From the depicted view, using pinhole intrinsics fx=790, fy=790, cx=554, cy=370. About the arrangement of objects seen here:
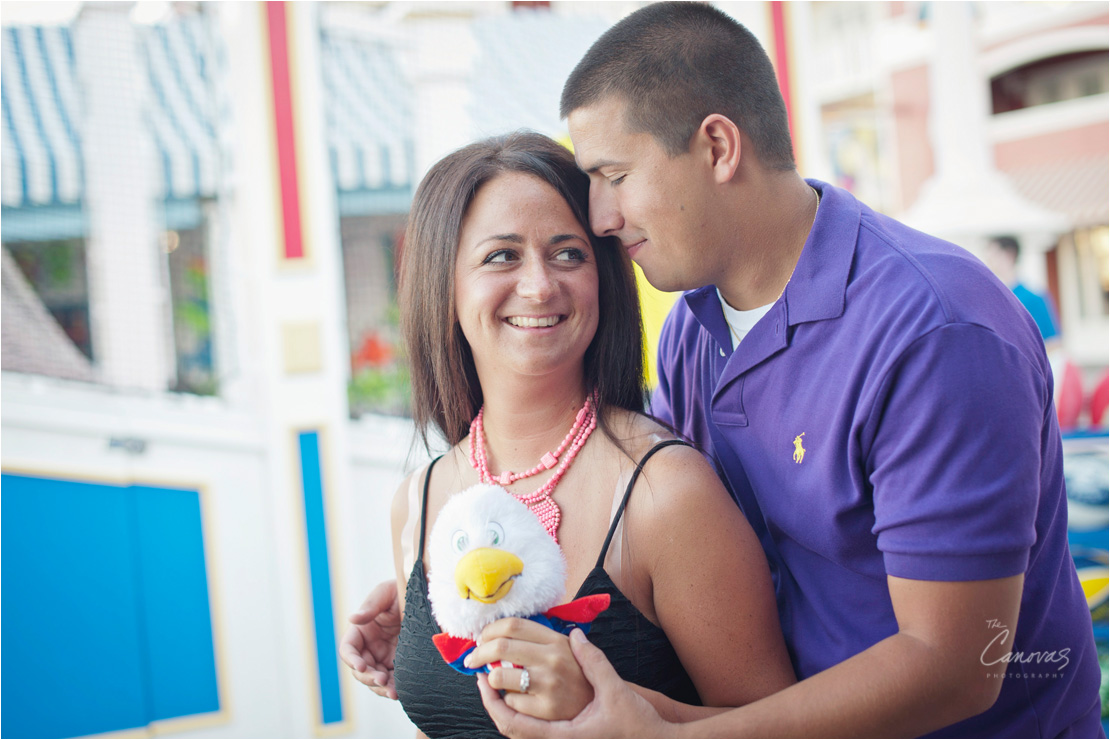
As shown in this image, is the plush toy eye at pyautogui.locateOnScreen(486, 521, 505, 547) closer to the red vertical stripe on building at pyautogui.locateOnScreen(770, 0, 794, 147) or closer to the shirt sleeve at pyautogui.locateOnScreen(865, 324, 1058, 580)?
the shirt sleeve at pyautogui.locateOnScreen(865, 324, 1058, 580)

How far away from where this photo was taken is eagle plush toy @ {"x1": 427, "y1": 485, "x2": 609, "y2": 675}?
1132mm

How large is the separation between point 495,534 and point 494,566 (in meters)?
0.07

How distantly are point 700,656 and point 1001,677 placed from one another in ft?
1.58

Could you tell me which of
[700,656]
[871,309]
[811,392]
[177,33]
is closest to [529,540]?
[700,656]

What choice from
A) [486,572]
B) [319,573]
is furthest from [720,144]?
[319,573]

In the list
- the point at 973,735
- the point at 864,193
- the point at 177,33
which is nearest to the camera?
the point at 973,735

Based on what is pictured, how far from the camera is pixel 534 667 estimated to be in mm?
1182

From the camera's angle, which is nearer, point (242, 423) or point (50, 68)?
point (50, 68)

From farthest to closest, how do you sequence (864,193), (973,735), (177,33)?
(864,193) → (177,33) → (973,735)

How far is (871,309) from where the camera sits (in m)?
1.32

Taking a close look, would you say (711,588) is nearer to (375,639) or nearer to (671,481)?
(671,481)

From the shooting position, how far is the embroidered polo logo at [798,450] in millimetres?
1413

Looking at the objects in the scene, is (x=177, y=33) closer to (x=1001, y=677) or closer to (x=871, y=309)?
(x=871, y=309)

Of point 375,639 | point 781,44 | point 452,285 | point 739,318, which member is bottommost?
point 375,639
